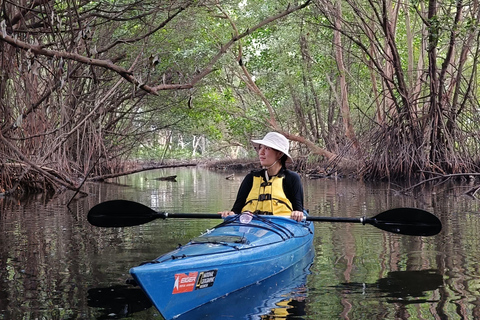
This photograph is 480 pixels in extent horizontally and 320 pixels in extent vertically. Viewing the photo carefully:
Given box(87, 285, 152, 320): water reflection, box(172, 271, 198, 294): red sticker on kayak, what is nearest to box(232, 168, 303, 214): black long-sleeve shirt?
box(87, 285, 152, 320): water reflection

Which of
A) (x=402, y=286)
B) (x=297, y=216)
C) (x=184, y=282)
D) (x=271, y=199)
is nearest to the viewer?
(x=184, y=282)

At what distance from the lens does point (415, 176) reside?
11695 millimetres

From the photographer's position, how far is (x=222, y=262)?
3.53 meters

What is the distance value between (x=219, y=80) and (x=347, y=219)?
12.8 m

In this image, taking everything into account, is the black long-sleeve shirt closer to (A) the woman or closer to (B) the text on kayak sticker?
(A) the woman

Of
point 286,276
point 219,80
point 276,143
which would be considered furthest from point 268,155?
point 219,80

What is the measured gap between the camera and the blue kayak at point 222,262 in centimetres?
313

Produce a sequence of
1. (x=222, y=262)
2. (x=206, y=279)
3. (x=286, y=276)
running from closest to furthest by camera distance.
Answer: (x=206, y=279)
(x=222, y=262)
(x=286, y=276)

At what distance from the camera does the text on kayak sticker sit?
10.5 ft

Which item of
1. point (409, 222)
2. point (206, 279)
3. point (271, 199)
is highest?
point (271, 199)

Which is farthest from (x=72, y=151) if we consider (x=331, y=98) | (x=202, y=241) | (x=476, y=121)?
(x=331, y=98)

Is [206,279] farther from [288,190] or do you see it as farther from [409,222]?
[409,222]

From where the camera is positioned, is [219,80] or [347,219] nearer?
[347,219]

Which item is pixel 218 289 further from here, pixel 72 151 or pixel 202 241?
pixel 72 151
